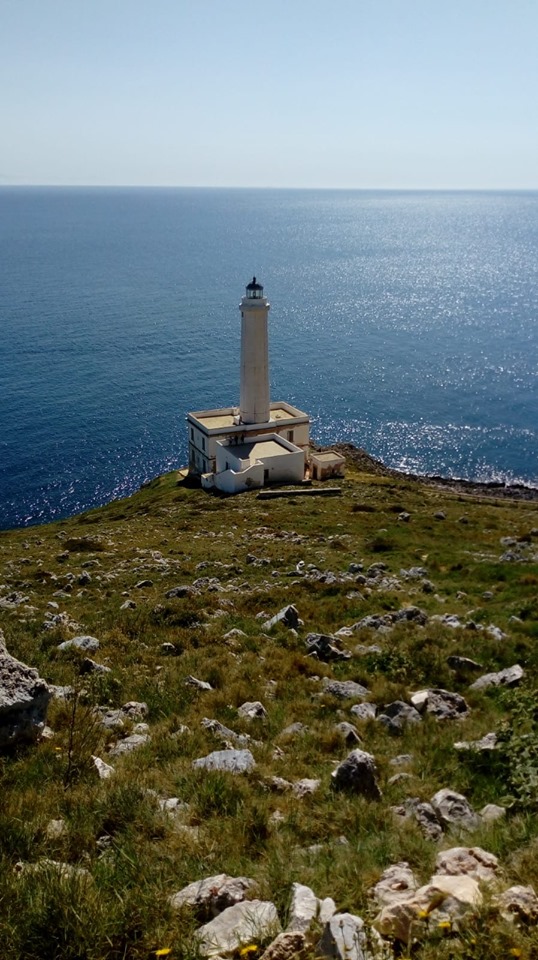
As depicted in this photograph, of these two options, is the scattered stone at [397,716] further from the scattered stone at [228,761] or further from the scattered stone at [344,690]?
the scattered stone at [228,761]

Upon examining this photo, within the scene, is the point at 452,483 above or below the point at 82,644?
below

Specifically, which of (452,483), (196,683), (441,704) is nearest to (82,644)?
(196,683)

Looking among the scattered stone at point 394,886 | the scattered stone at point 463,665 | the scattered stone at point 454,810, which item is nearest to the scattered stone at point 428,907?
the scattered stone at point 394,886

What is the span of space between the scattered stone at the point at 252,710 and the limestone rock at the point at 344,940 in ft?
16.0

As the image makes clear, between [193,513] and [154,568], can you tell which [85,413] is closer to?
[193,513]

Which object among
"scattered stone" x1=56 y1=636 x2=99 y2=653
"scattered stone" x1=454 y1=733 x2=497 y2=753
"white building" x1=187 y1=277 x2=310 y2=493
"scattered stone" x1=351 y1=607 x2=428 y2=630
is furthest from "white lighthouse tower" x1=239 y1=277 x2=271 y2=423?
"scattered stone" x1=454 y1=733 x2=497 y2=753

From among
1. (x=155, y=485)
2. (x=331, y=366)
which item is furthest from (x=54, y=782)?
(x=331, y=366)

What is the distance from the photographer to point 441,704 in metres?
9.63

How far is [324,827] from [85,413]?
74.2 meters

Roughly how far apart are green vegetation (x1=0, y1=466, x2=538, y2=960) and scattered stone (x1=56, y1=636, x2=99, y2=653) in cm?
21

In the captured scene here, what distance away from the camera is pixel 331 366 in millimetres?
97812

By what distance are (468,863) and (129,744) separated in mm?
4548

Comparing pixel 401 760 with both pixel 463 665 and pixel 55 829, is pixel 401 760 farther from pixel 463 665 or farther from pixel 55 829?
pixel 55 829

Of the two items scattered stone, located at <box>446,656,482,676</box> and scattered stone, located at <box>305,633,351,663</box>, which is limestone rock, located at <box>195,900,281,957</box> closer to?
scattered stone, located at <box>446,656,482,676</box>
